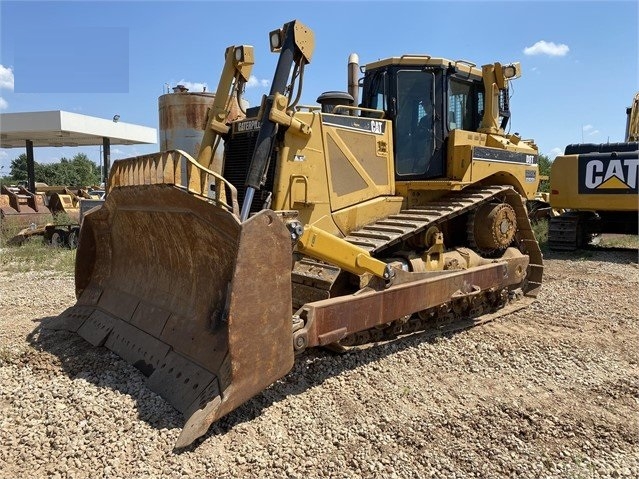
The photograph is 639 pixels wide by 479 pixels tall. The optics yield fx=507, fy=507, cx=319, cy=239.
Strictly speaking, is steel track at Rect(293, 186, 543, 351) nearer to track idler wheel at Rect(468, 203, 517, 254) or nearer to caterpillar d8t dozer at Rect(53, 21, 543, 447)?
caterpillar d8t dozer at Rect(53, 21, 543, 447)

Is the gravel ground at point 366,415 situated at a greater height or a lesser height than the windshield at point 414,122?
lesser

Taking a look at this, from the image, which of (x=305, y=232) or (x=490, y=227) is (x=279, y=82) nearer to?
(x=305, y=232)

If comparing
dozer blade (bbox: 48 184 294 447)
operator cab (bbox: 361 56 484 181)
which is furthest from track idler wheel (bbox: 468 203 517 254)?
dozer blade (bbox: 48 184 294 447)

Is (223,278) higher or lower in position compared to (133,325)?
higher

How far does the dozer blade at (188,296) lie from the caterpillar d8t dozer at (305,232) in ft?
0.05

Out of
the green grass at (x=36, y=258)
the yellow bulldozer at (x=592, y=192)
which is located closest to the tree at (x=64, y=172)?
the green grass at (x=36, y=258)

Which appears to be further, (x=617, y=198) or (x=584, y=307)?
(x=617, y=198)

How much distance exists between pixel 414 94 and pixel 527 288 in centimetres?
310

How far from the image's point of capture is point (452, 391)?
4125 millimetres

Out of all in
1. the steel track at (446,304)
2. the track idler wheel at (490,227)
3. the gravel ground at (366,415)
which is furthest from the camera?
the track idler wheel at (490,227)

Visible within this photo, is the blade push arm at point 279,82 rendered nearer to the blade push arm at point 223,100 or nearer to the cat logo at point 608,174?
the blade push arm at point 223,100

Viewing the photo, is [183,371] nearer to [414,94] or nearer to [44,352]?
[44,352]

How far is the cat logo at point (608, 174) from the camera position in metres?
9.91

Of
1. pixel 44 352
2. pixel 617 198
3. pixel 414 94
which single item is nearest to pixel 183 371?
pixel 44 352
